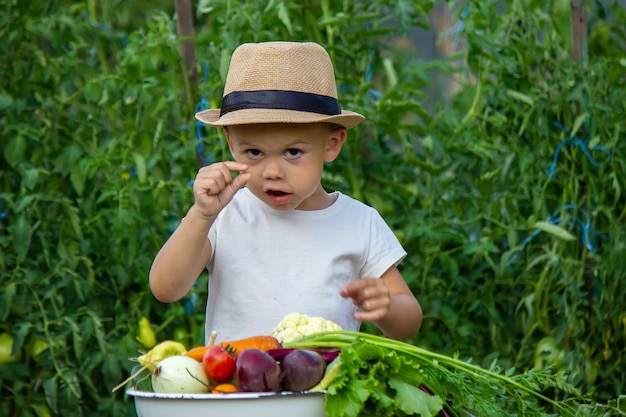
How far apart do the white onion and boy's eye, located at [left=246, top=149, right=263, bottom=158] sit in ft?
1.97

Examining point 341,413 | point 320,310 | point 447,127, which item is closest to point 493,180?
point 447,127

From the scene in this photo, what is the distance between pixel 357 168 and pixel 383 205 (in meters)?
0.16

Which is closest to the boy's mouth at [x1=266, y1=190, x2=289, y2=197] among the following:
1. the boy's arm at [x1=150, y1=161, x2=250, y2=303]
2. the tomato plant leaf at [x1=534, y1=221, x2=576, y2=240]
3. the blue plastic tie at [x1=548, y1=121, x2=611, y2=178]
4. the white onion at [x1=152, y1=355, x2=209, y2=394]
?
the boy's arm at [x1=150, y1=161, x2=250, y2=303]

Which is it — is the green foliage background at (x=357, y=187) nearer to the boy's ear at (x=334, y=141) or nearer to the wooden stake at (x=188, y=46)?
the wooden stake at (x=188, y=46)

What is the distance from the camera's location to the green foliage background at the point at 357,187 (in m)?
3.55

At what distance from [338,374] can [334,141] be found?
2.94ft

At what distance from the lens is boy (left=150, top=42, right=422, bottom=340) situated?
2.32 m

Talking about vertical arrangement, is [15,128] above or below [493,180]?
above

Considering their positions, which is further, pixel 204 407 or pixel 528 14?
pixel 528 14

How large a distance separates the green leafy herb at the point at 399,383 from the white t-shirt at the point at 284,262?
0.50 m

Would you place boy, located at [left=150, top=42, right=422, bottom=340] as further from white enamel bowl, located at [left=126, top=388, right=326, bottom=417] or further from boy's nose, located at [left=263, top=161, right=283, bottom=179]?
white enamel bowl, located at [left=126, top=388, right=326, bottom=417]

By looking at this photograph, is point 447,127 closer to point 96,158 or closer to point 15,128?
point 96,158

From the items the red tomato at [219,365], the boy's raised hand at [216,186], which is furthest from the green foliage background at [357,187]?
the red tomato at [219,365]

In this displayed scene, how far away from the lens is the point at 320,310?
2.49 metres
